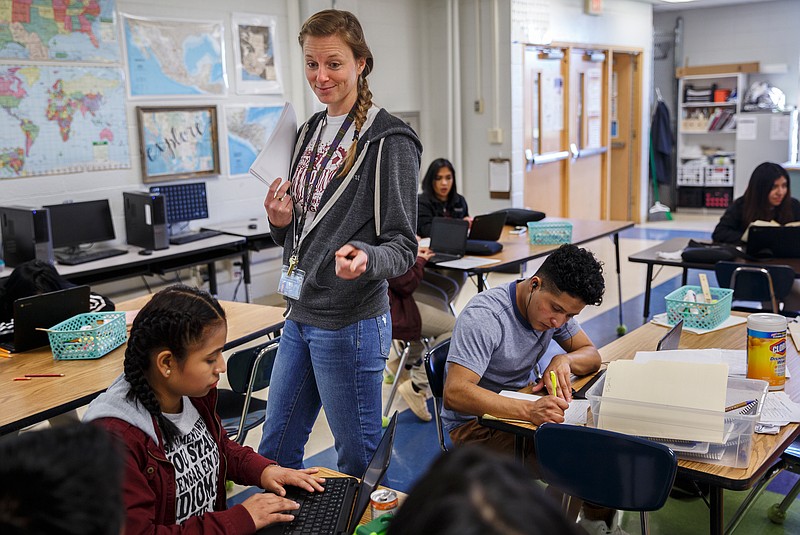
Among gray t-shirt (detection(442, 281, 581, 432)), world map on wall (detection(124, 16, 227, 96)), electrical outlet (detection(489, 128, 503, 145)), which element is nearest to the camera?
gray t-shirt (detection(442, 281, 581, 432))

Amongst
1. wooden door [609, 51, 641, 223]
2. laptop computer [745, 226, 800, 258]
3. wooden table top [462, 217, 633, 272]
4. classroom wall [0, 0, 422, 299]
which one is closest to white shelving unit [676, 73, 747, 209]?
wooden door [609, 51, 641, 223]

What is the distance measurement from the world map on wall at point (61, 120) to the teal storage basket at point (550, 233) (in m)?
2.82

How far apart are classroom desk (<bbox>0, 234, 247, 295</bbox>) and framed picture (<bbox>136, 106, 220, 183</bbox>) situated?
0.62m

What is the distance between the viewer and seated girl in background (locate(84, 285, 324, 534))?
148 cm

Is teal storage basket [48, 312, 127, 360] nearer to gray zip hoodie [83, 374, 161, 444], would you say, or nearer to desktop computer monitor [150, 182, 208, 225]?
gray zip hoodie [83, 374, 161, 444]

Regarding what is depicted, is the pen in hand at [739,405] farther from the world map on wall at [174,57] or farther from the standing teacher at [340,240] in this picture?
the world map on wall at [174,57]

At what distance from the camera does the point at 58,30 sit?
4816mm

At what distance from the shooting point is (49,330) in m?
2.69

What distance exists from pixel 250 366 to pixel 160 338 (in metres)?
1.23

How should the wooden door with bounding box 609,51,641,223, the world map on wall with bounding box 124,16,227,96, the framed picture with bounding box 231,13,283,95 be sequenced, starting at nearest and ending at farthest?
1. the world map on wall with bounding box 124,16,227,96
2. the framed picture with bounding box 231,13,283,95
3. the wooden door with bounding box 609,51,641,223

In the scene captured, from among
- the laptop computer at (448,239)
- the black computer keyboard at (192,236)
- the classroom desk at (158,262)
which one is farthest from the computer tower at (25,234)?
the laptop computer at (448,239)

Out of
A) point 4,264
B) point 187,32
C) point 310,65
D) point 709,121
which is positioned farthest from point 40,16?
point 709,121

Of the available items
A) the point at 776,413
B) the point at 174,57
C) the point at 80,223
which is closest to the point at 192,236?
the point at 80,223

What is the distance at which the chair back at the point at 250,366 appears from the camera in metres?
2.72
